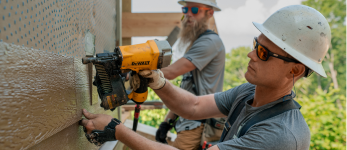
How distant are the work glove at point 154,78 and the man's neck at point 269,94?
0.66 m

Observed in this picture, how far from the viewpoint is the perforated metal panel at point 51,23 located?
65cm

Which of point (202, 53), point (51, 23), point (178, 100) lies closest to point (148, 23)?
point (202, 53)

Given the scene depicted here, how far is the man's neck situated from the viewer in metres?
1.40

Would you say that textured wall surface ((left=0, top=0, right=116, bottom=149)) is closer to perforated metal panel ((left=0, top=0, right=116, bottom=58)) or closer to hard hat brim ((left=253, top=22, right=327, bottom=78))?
perforated metal panel ((left=0, top=0, right=116, bottom=58))

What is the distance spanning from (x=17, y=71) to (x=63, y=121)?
0.38 meters

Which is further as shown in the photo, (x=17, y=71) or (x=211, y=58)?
(x=211, y=58)

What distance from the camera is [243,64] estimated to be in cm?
3862

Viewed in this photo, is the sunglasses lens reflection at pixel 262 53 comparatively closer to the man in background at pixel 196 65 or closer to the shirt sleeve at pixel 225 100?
the shirt sleeve at pixel 225 100

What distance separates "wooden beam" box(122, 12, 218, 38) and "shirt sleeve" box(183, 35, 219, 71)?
961 mm

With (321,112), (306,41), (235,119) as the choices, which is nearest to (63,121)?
(235,119)

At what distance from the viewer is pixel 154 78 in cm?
150

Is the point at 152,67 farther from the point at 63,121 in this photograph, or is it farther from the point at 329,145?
the point at 329,145

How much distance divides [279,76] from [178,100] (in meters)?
0.77

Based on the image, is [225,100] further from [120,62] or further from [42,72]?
[42,72]
